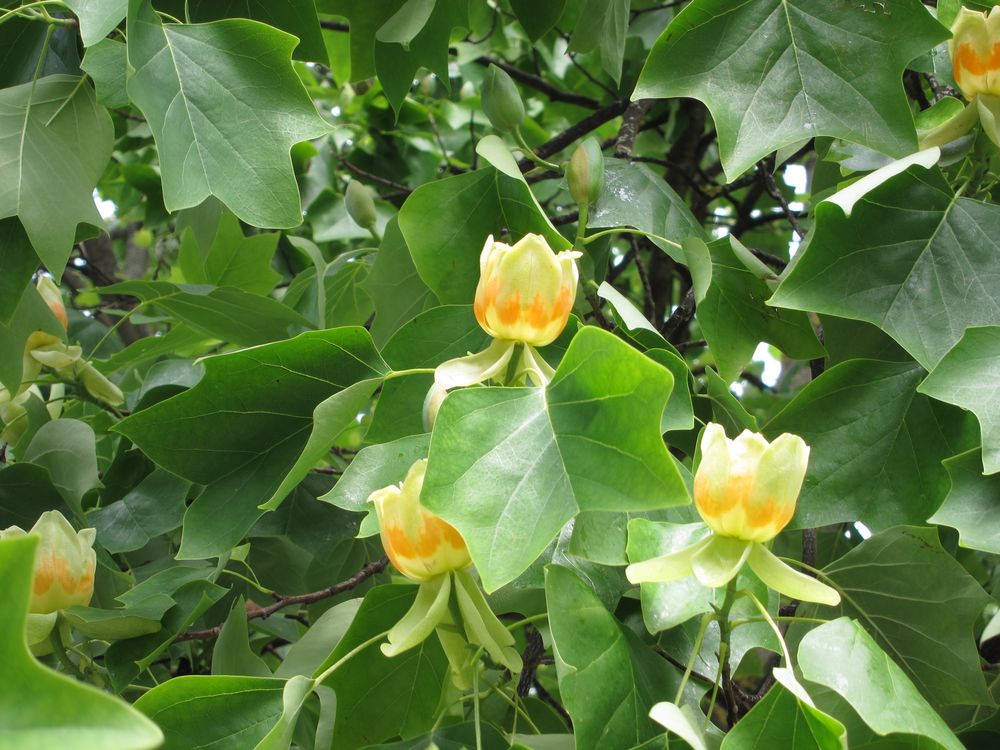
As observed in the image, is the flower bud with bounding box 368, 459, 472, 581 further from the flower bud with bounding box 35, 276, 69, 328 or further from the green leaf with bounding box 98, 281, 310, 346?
the flower bud with bounding box 35, 276, 69, 328

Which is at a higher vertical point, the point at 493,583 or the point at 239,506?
the point at 493,583

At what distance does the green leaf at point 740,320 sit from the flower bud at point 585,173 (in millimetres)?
171

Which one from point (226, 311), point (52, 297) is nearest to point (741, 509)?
point (226, 311)

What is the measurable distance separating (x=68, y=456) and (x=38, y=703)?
91 centimetres

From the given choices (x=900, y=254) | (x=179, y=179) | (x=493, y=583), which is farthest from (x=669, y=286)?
(x=493, y=583)

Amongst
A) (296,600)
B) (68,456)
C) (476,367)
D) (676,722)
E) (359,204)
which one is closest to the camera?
(676,722)

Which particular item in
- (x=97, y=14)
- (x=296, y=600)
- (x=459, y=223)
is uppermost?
(x=97, y=14)

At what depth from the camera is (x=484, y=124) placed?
280 centimetres

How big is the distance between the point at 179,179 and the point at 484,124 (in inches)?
69.6

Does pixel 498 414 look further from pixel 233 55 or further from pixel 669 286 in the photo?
pixel 669 286

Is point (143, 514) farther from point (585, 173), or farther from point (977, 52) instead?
point (977, 52)

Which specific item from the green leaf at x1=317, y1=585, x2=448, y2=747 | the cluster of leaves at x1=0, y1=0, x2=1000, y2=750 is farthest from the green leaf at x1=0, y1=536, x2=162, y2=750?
the green leaf at x1=317, y1=585, x2=448, y2=747

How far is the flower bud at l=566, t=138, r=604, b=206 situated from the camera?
4.17 ft

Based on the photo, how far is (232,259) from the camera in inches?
75.2
